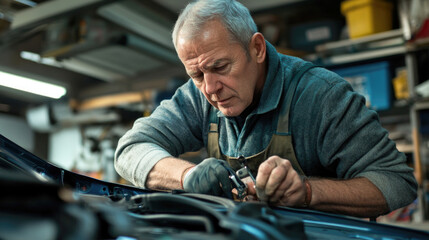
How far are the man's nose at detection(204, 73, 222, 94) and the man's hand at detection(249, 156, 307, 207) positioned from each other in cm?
44

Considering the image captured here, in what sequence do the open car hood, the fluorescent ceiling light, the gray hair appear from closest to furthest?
1. the open car hood
2. the gray hair
3. the fluorescent ceiling light

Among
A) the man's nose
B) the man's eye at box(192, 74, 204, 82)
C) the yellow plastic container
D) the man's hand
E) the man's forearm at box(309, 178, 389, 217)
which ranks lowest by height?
the man's forearm at box(309, 178, 389, 217)

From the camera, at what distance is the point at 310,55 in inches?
159

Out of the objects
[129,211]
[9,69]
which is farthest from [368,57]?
[9,69]

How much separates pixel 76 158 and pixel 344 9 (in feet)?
16.3

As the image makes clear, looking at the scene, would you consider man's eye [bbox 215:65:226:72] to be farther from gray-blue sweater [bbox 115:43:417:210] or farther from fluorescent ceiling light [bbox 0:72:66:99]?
fluorescent ceiling light [bbox 0:72:66:99]

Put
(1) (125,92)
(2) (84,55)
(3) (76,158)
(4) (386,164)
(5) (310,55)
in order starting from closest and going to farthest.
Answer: (4) (386,164) → (5) (310,55) → (2) (84,55) → (1) (125,92) → (3) (76,158)

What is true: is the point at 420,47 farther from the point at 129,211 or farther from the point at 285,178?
the point at 129,211

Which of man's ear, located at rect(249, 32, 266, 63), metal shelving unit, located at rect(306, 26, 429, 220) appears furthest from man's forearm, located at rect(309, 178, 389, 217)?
metal shelving unit, located at rect(306, 26, 429, 220)

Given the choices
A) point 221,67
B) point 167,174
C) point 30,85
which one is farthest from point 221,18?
point 30,85

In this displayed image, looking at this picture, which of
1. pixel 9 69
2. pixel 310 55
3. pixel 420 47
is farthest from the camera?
pixel 9 69

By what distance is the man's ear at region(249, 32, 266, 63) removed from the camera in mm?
1423

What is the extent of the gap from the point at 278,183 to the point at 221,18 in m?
0.64

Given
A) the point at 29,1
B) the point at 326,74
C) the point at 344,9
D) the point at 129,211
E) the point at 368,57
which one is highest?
the point at 29,1
